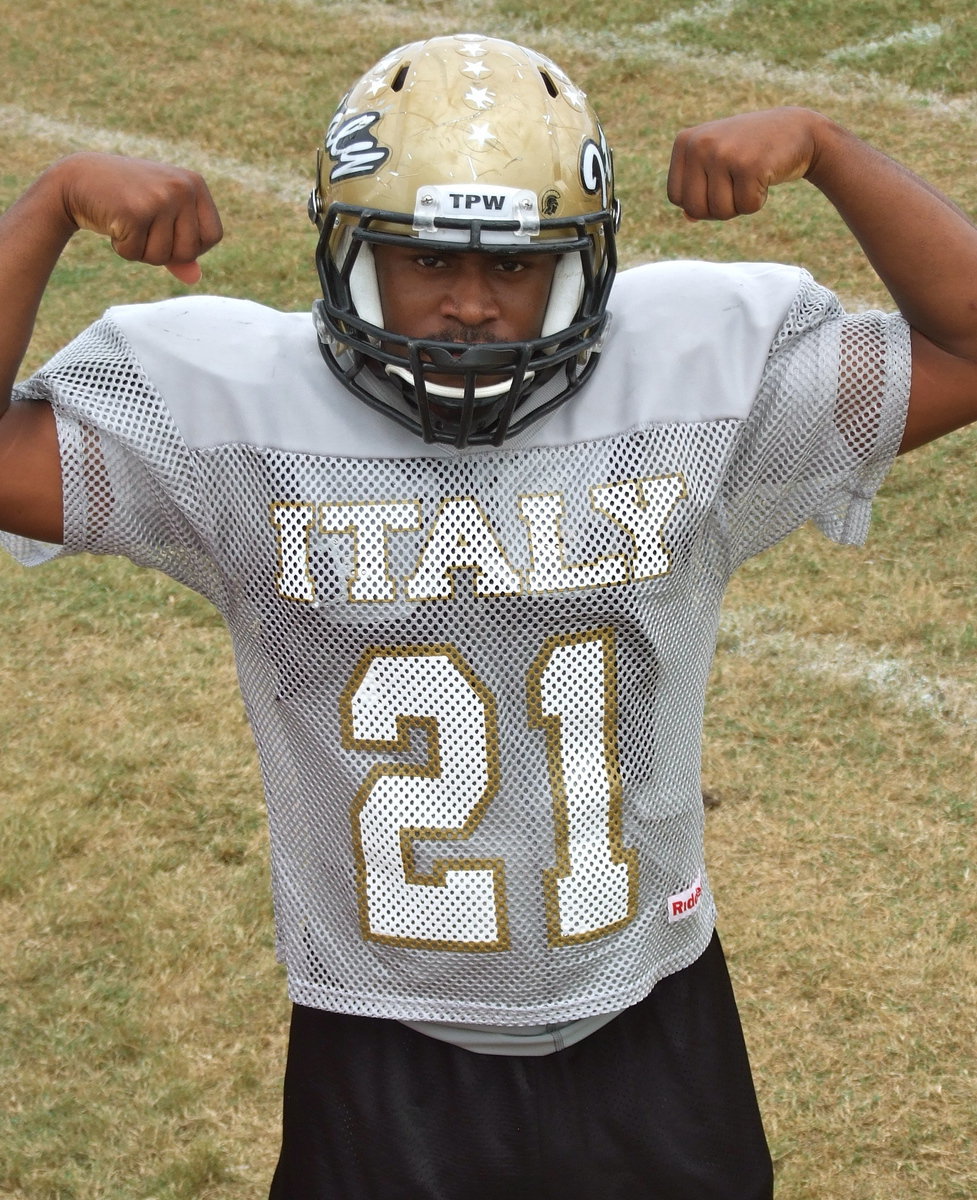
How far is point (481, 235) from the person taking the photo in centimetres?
183

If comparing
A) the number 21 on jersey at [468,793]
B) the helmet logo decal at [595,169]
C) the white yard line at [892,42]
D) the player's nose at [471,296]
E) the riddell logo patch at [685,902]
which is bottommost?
the white yard line at [892,42]

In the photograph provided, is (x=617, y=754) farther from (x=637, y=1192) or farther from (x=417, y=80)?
(x=417, y=80)

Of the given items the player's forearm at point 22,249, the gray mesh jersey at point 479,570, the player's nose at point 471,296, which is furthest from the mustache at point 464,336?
the player's forearm at point 22,249

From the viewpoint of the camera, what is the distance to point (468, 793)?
1.97 meters

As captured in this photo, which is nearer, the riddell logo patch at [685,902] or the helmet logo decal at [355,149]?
the helmet logo decal at [355,149]

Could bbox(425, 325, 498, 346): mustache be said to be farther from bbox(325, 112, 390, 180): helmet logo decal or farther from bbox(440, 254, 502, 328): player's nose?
bbox(325, 112, 390, 180): helmet logo decal

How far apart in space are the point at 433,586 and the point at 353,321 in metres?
0.30

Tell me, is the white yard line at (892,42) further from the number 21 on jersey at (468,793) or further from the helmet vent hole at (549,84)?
the number 21 on jersey at (468,793)

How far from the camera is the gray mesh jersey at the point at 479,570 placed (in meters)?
1.92

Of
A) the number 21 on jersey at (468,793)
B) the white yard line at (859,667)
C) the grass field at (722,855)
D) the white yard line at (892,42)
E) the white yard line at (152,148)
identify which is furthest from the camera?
the white yard line at (892,42)

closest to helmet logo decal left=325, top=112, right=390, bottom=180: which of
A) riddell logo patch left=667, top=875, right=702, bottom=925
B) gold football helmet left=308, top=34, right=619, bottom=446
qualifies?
gold football helmet left=308, top=34, right=619, bottom=446

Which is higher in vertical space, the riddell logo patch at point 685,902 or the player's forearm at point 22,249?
the player's forearm at point 22,249

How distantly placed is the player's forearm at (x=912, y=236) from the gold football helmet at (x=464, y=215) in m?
0.27

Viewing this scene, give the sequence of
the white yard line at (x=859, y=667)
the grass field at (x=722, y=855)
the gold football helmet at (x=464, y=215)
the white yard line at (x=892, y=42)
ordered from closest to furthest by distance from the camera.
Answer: the gold football helmet at (x=464, y=215) → the grass field at (x=722, y=855) → the white yard line at (x=859, y=667) → the white yard line at (x=892, y=42)
